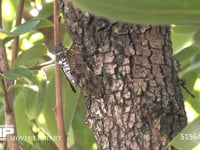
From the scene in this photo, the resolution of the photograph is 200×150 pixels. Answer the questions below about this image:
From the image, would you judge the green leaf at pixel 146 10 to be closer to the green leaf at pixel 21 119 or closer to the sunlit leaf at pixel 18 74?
the sunlit leaf at pixel 18 74

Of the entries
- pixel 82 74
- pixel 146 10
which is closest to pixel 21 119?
pixel 82 74

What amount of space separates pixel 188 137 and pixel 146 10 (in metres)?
0.26

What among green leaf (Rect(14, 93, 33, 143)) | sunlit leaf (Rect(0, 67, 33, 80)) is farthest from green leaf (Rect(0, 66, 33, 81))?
green leaf (Rect(14, 93, 33, 143))

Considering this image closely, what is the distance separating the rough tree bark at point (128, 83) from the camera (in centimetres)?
60

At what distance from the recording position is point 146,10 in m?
0.33

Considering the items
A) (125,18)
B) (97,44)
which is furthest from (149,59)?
(125,18)

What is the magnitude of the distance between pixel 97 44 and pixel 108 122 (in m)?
0.10

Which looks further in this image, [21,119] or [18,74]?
[21,119]

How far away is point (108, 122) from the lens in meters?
0.61

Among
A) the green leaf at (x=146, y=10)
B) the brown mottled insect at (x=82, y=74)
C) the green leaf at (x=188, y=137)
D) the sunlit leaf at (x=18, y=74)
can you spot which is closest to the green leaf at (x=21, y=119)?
the sunlit leaf at (x=18, y=74)

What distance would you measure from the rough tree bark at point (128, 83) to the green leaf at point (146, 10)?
25 centimetres

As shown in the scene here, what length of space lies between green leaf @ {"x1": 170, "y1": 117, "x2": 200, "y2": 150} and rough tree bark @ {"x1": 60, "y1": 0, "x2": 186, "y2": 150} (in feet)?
0.16

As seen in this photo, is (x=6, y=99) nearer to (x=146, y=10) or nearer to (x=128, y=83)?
(x=128, y=83)

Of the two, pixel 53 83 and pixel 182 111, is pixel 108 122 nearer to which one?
pixel 182 111
